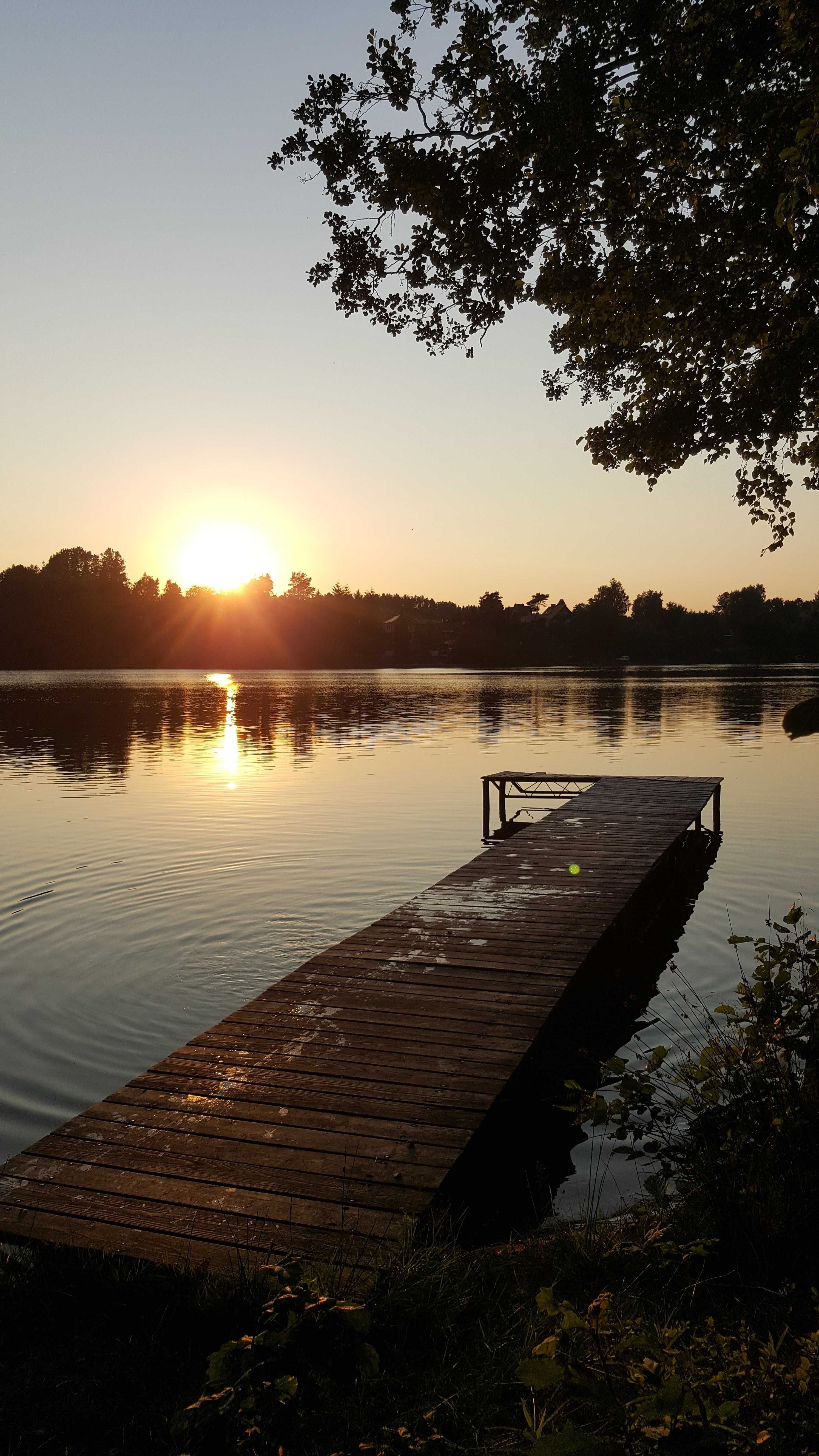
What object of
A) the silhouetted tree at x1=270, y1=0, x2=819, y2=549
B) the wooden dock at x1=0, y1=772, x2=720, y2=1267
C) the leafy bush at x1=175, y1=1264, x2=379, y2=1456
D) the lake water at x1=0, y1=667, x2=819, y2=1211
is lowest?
the lake water at x1=0, y1=667, x2=819, y2=1211

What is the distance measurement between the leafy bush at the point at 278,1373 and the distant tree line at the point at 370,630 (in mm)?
130016

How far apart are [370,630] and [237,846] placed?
133485 mm

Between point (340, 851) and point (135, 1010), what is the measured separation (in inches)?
280

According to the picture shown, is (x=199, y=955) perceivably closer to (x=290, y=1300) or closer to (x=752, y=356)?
(x=290, y=1300)

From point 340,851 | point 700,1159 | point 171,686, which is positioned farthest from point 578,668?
point 700,1159

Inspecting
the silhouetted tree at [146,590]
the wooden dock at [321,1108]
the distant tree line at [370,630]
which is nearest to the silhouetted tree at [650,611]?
the distant tree line at [370,630]

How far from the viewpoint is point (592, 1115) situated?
418 centimetres

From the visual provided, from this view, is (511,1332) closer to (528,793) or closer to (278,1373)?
(278,1373)

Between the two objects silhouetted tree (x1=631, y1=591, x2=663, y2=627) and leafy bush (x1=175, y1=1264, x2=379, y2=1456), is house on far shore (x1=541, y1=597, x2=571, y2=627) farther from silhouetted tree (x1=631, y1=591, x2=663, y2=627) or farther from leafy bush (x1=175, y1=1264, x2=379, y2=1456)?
leafy bush (x1=175, y1=1264, x2=379, y2=1456)

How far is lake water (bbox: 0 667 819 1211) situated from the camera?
28.4 ft

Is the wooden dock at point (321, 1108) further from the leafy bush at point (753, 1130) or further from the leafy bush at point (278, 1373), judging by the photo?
the leafy bush at point (753, 1130)

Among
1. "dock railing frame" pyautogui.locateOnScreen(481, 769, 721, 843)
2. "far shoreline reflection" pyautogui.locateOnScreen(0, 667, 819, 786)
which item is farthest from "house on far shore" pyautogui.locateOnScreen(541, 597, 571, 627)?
"dock railing frame" pyautogui.locateOnScreen(481, 769, 721, 843)

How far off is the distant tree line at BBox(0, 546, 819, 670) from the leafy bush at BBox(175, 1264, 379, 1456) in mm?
130016

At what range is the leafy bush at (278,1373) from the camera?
253 cm
